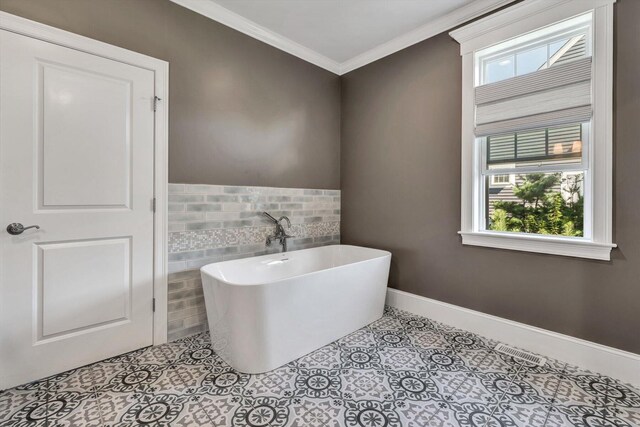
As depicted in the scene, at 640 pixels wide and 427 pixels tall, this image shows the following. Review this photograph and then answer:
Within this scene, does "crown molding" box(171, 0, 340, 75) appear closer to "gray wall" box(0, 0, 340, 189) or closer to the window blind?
"gray wall" box(0, 0, 340, 189)

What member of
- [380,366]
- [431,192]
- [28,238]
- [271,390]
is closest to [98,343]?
[28,238]

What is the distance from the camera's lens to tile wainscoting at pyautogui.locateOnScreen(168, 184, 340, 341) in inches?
88.4

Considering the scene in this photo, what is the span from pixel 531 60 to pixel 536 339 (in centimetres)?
213

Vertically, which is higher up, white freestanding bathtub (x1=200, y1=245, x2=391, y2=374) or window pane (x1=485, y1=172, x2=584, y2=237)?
window pane (x1=485, y1=172, x2=584, y2=237)

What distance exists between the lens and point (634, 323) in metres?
1.76

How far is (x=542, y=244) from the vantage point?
6.81 feet

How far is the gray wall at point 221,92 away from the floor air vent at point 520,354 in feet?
7.38

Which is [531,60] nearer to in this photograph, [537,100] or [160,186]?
[537,100]

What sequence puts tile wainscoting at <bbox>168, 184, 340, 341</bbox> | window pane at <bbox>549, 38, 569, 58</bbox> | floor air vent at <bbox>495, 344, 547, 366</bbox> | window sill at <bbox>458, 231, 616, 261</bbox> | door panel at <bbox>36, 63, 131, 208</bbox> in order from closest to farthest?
door panel at <bbox>36, 63, 131, 208</bbox>
window sill at <bbox>458, 231, 616, 261</bbox>
floor air vent at <bbox>495, 344, 547, 366</bbox>
window pane at <bbox>549, 38, 569, 58</bbox>
tile wainscoting at <bbox>168, 184, 340, 341</bbox>

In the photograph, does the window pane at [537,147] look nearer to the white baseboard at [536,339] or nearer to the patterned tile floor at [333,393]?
the white baseboard at [536,339]

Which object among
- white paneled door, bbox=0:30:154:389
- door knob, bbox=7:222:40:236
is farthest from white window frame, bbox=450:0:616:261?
door knob, bbox=7:222:40:236

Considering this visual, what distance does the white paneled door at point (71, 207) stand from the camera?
5.41ft

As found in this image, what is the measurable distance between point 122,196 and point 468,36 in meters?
2.99

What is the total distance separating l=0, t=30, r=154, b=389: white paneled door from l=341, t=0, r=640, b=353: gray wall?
2.12 m
